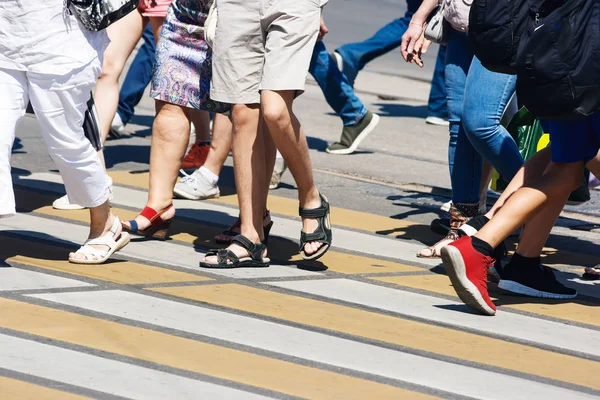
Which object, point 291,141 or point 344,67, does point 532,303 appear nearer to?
point 291,141

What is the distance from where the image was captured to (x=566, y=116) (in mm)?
4871

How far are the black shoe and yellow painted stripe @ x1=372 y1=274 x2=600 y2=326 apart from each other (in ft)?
0.10

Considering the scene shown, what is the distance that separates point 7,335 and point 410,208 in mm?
3364

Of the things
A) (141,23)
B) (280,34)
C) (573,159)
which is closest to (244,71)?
(280,34)

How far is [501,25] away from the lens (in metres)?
4.77

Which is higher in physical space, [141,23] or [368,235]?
[141,23]

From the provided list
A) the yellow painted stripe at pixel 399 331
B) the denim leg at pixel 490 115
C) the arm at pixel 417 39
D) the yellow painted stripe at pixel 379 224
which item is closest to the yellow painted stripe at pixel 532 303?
the yellow painted stripe at pixel 399 331

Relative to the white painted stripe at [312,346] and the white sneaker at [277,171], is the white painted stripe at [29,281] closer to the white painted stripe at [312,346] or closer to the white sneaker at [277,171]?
the white painted stripe at [312,346]

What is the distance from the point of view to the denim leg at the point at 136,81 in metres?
9.02

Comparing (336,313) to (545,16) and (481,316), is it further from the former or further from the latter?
(545,16)

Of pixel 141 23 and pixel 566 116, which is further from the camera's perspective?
pixel 141 23

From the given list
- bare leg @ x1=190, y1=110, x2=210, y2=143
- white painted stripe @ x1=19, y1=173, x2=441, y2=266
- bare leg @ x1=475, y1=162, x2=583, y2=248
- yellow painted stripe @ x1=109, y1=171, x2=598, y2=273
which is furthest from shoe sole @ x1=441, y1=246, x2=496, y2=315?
bare leg @ x1=190, y1=110, x2=210, y2=143

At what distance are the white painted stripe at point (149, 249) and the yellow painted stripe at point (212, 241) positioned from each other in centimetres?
15

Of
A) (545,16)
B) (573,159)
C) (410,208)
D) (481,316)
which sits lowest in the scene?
(410,208)
